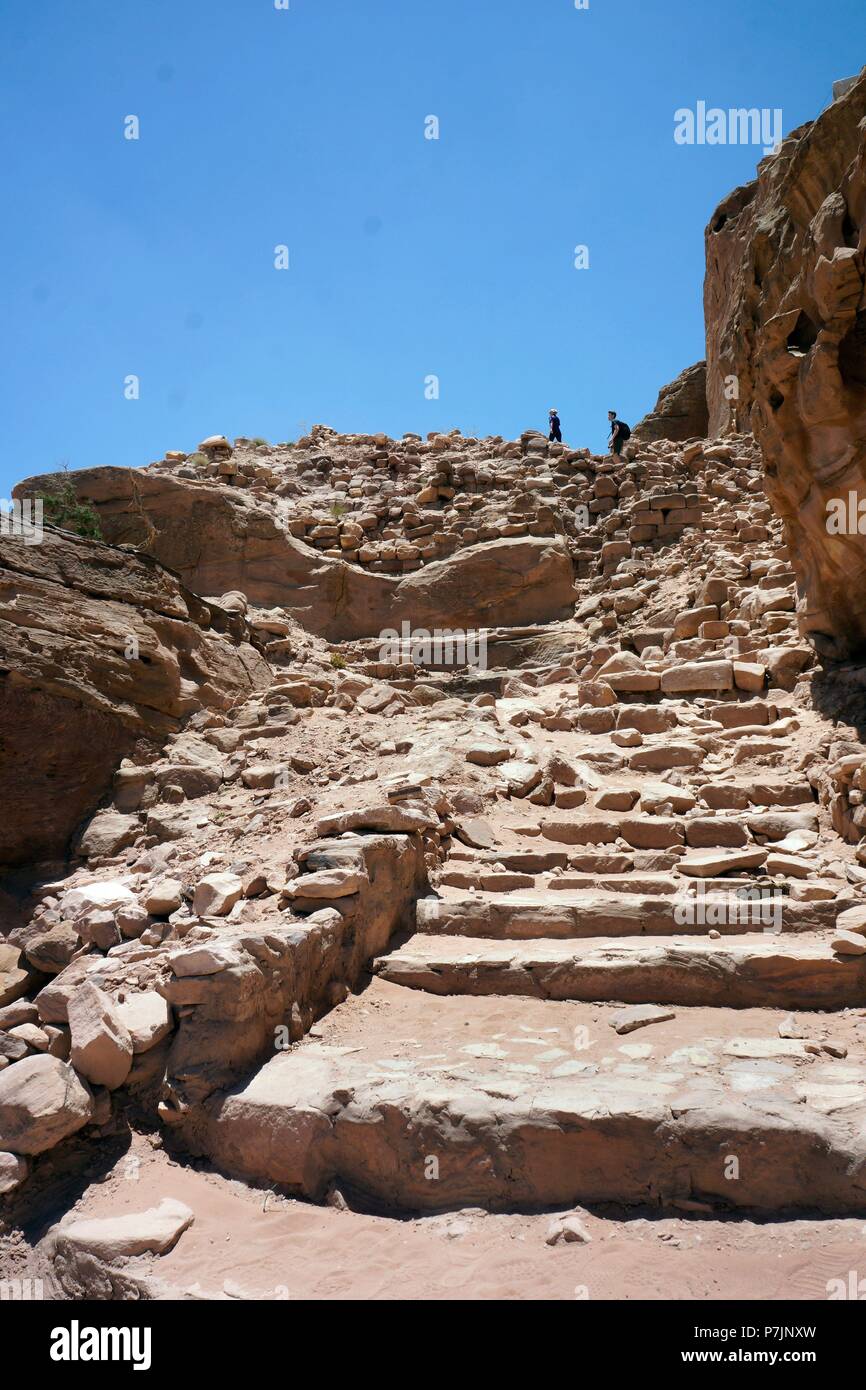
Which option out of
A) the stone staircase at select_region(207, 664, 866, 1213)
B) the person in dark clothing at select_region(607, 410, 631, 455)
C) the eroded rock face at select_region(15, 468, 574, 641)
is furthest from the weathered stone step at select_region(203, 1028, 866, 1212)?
the person in dark clothing at select_region(607, 410, 631, 455)

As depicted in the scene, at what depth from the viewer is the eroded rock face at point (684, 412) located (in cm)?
2067

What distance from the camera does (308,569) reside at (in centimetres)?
1246

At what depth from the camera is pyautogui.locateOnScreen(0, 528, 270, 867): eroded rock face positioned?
6.38m

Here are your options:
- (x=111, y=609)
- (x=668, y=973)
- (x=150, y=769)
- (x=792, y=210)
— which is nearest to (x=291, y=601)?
(x=111, y=609)

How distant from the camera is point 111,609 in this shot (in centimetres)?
777

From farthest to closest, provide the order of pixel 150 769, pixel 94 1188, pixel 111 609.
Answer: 1. pixel 111 609
2. pixel 150 769
3. pixel 94 1188

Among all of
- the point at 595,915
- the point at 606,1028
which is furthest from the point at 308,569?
the point at 606,1028

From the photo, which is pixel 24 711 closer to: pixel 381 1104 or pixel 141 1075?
pixel 141 1075

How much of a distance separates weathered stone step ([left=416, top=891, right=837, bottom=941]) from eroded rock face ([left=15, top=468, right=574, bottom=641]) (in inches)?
272

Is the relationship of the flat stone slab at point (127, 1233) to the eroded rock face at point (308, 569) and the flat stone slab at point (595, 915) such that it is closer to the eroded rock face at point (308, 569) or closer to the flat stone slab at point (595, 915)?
the flat stone slab at point (595, 915)

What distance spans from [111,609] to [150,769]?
5.57ft

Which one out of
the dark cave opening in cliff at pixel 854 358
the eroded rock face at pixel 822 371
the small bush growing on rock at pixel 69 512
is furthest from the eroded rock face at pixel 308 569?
the dark cave opening in cliff at pixel 854 358

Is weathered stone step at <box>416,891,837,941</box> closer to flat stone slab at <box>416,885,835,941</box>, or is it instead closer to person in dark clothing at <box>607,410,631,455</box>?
flat stone slab at <box>416,885,835,941</box>

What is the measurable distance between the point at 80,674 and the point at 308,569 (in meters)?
5.90
